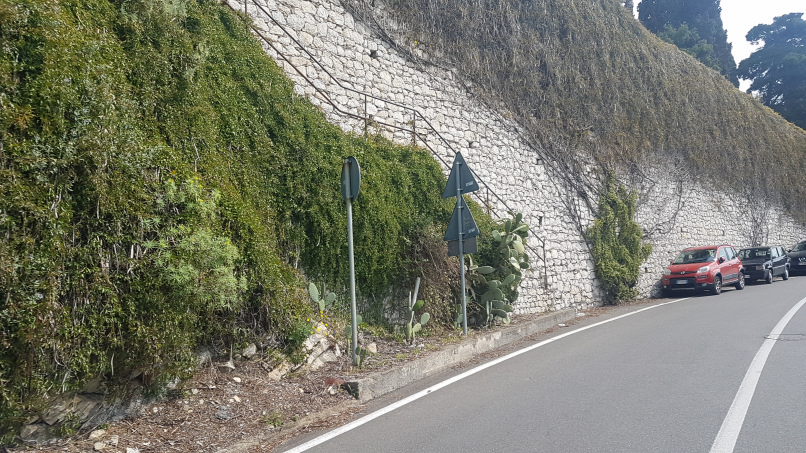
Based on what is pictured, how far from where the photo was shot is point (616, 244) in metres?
17.0

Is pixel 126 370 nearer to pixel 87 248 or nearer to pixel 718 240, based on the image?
pixel 87 248

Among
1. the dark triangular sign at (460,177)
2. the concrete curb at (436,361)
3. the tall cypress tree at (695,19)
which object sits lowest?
the concrete curb at (436,361)

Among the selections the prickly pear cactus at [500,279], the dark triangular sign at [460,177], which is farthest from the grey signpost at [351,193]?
the prickly pear cactus at [500,279]

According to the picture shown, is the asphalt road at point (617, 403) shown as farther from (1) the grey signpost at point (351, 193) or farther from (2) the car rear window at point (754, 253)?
(2) the car rear window at point (754, 253)

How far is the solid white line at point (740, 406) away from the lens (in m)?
4.18

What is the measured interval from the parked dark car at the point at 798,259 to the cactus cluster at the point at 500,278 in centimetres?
2218

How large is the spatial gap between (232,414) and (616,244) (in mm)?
15035

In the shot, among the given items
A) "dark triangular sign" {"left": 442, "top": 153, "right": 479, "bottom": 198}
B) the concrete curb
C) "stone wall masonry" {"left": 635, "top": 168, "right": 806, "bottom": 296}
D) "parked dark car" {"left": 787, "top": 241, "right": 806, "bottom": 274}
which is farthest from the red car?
"dark triangular sign" {"left": 442, "top": 153, "right": 479, "bottom": 198}

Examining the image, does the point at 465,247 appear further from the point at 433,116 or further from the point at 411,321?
the point at 433,116

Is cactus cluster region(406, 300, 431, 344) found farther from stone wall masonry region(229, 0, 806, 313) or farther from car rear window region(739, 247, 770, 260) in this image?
car rear window region(739, 247, 770, 260)

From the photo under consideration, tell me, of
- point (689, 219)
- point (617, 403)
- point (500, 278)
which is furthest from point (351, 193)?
point (689, 219)

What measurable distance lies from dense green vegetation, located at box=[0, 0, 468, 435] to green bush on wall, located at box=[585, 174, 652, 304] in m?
10.6

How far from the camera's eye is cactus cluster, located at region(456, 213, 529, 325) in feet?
31.3

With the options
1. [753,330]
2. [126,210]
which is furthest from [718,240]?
[126,210]
